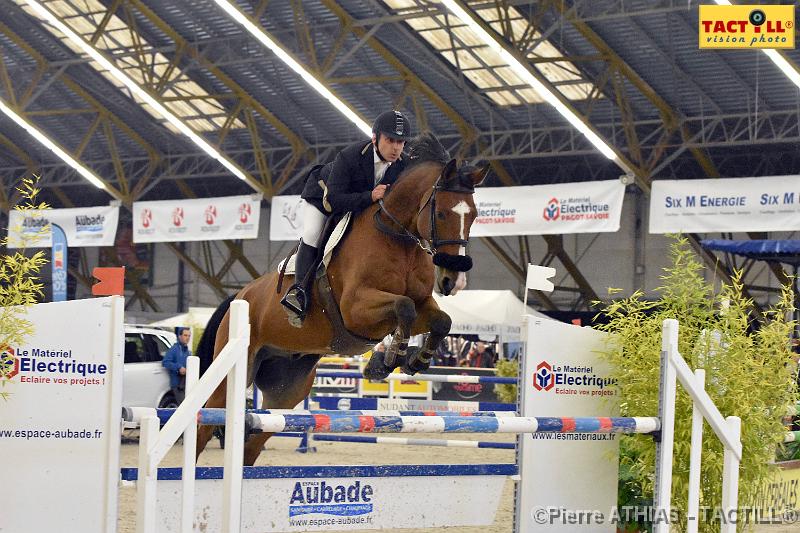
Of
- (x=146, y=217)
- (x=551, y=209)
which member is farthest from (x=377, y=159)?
(x=146, y=217)

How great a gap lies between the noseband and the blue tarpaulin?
6.61 meters

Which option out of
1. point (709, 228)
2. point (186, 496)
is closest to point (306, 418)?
point (186, 496)

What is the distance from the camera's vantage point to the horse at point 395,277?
14.5ft

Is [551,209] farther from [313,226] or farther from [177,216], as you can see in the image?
[313,226]

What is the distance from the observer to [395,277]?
15.3 feet

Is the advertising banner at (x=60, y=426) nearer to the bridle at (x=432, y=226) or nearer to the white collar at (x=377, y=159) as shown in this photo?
the bridle at (x=432, y=226)

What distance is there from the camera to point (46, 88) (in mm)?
19625

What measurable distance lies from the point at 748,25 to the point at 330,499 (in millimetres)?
10408

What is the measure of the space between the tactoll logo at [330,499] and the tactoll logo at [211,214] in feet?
52.6

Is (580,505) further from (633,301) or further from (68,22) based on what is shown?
(68,22)

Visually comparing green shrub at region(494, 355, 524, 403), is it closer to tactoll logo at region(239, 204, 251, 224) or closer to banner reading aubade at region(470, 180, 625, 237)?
banner reading aubade at region(470, 180, 625, 237)

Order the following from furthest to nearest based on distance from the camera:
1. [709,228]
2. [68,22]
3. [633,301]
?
[68,22]
[709,228]
[633,301]

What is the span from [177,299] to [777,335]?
21.5m

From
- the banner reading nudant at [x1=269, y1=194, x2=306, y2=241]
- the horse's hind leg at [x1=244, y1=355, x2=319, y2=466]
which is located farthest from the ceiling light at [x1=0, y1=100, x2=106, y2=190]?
the horse's hind leg at [x1=244, y1=355, x2=319, y2=466]
